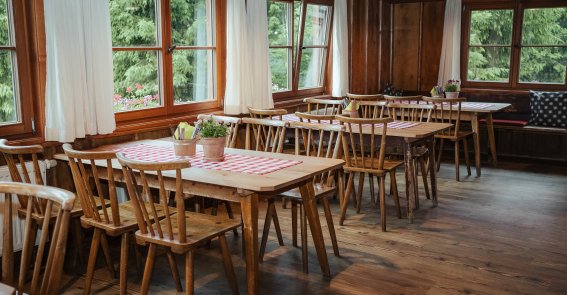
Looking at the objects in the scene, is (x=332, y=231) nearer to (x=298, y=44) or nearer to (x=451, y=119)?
(x=451, y=119)

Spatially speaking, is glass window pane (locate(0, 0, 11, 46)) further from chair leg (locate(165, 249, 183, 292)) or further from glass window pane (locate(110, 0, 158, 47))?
chair leg (locate(165, 249, 183, 292))

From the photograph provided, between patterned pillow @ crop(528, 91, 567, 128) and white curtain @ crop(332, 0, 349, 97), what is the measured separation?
225 cm

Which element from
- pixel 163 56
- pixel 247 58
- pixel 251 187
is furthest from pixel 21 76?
pixel 247 58

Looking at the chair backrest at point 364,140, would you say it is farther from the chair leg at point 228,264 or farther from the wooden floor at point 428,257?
the chair leg at point 228,264

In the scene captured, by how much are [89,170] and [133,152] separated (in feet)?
0.95

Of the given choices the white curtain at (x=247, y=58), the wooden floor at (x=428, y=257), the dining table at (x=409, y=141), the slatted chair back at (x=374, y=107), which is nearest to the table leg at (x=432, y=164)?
the dining table at (x=409, y=141)

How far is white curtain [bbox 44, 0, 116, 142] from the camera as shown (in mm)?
3613

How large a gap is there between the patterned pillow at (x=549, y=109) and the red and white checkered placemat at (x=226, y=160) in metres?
4.55

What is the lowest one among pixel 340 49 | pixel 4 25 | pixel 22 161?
pixel 22 161

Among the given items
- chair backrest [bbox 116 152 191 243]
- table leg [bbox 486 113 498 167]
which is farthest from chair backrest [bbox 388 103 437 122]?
chair backrest [bbox 116 152 191 243]

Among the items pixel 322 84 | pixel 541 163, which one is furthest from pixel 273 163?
pixel 541 163

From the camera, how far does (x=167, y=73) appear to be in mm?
4719

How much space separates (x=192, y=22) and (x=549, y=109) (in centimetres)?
434

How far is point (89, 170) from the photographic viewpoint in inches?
144
